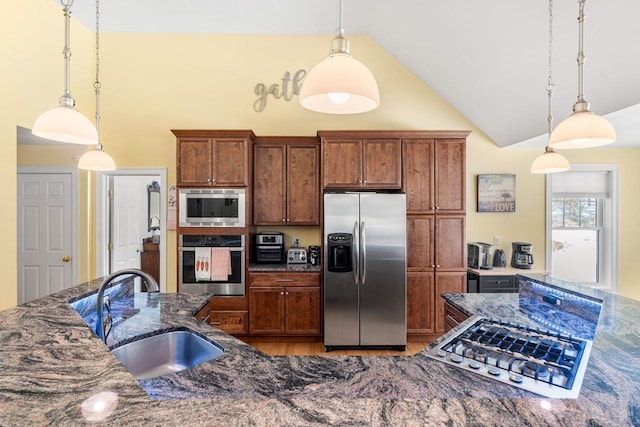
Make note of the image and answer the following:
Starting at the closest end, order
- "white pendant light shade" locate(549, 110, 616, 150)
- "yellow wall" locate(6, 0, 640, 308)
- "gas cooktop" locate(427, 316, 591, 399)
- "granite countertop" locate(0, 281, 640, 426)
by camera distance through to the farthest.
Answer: "granite countertop" locate(0, 281, 640, 426), "gas cooktop" locate(427, 316, 591, 399), "white pendant light shade" locate(549, 110, 616, 150), "yellow wall" locate(6, 0, 640, 308)

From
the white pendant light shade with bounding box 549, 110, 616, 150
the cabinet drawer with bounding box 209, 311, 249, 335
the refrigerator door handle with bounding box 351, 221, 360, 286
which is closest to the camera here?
the white pendant light shade with bounding box 549, 110, 616, 150

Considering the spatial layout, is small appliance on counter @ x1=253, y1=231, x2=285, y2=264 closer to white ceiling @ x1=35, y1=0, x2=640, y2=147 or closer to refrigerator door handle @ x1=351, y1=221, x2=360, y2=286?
refrigerator door handle @ x1=351, y1=221, x2=360, y2=286

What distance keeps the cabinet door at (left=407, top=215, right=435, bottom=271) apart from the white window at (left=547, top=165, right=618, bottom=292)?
173 centimetres

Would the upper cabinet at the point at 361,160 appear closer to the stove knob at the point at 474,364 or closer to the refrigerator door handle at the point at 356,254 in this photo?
the refrigerator door handle at the point at 356,254

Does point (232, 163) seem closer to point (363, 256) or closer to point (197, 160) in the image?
point (197, 160)

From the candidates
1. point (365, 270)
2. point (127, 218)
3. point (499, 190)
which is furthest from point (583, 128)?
point (127, 218)

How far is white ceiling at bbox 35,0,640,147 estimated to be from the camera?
224 cm

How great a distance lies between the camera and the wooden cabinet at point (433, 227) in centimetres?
363

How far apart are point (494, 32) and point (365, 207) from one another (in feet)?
6.19

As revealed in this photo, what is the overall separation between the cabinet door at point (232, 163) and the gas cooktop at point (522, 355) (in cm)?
270

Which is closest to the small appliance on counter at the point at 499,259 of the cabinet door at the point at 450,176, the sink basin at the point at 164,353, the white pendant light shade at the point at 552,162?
the cabinet door at the point at 450,176

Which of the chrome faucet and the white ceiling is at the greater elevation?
the white ceiling

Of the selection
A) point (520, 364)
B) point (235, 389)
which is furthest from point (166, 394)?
point (520, 364)

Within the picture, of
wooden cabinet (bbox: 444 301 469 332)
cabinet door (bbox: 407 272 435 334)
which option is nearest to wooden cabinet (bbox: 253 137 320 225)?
cabinet door (bbox: 407 272 435 334)
